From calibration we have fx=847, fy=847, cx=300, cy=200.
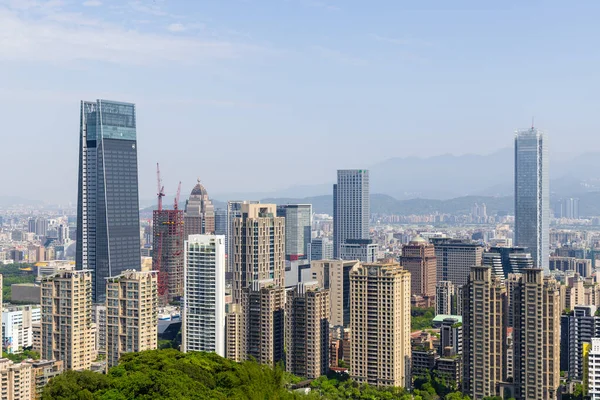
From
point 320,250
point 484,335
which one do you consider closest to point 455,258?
point 320,250

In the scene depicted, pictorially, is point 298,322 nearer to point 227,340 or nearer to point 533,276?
point 227,340

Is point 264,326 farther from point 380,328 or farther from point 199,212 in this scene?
point 199,212

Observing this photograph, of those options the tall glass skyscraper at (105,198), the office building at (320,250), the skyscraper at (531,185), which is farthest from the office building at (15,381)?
the skyscraper at (531,185)

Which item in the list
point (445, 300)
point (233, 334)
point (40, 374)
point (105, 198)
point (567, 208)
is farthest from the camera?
point (567, 208)

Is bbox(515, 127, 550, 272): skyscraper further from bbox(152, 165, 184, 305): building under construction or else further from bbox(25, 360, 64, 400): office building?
bbox(25, 360, 64, 400): office building

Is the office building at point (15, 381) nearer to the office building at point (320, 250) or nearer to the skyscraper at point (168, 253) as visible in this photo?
the skyscraper at point (168, 253)

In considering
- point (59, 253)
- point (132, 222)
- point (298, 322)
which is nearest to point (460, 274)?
point (132, 222)

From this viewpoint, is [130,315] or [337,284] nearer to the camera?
[130,315]
